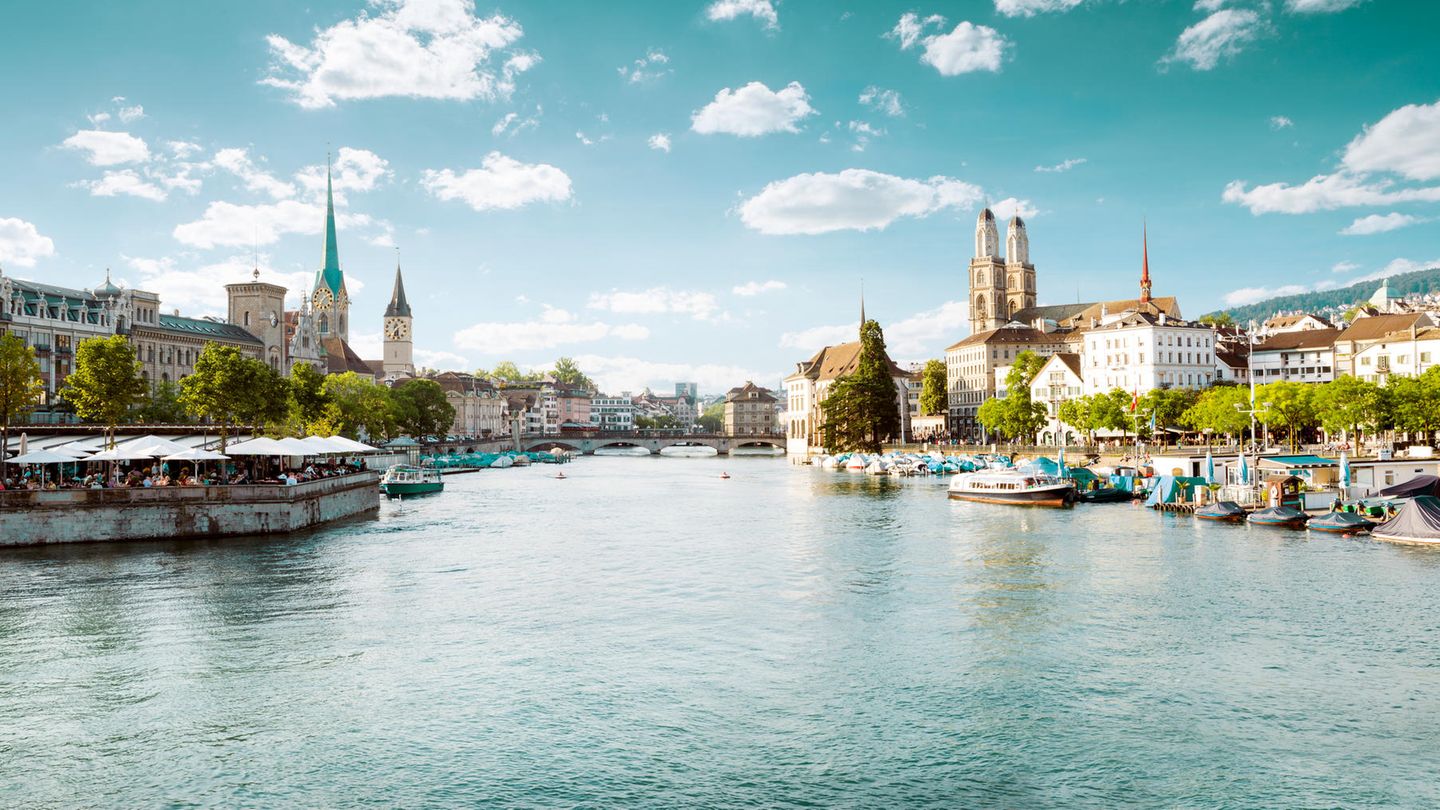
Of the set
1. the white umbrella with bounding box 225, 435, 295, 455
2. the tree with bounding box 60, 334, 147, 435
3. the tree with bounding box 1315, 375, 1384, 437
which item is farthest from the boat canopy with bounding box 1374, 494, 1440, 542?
the tree with bounding box 60, 334, 147, 435

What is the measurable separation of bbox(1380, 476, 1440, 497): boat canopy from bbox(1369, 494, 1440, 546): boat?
493cm

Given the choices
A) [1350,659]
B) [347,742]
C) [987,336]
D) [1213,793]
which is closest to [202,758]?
[347,742]

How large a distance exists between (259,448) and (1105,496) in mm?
46443

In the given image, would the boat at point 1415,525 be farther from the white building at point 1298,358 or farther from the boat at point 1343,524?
the white building at point 1298,358

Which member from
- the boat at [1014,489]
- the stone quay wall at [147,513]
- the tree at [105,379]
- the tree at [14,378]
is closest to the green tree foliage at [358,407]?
the tree at [105,379]

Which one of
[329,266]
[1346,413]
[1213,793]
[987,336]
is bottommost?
[1213,793]

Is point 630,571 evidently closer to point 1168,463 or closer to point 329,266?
point 1168,463

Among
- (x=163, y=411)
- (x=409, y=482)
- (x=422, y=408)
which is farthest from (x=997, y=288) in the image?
(x=163, y=411)

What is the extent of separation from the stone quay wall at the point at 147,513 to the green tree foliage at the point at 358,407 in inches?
1896

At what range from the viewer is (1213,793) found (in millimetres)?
14945

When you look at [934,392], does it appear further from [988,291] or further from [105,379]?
[105,379]

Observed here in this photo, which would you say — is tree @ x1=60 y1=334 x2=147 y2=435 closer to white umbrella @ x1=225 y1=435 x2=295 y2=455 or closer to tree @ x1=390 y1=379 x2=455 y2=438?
white umbrella @ x1=225 y1=435 x2=295 y2=455

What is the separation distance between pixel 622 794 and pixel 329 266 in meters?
188

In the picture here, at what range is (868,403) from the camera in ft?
389
